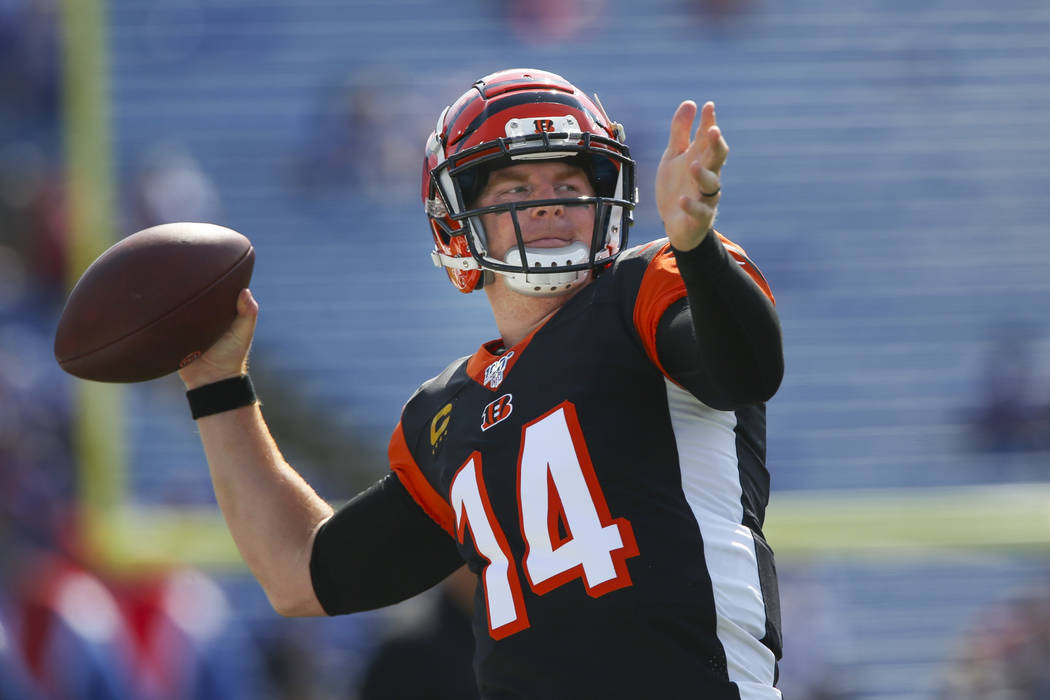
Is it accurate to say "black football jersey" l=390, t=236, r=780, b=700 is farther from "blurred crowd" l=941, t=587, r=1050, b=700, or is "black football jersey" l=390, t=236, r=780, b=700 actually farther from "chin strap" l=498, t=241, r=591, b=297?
"blurred crowd" l=941, t=587, r=1050, b=700

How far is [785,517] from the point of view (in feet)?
18.8

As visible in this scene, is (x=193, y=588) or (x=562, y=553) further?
(x=193, y=588)

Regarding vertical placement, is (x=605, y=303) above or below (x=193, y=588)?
above

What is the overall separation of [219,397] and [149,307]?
0.68 ft

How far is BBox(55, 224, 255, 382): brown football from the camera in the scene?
2.26m

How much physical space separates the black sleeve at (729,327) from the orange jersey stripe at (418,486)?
0.69 m

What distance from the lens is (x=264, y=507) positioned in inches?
90.4

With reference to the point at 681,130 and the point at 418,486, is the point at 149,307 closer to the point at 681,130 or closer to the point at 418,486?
the point at 418,486

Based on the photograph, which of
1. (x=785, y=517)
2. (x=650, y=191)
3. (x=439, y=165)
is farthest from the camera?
(x=650, y=191)

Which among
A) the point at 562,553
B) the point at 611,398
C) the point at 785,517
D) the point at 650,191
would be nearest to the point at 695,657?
the point at 562,553

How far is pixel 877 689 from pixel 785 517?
1498 millimetres

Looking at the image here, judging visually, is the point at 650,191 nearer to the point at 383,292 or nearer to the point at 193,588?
the point at 383,292

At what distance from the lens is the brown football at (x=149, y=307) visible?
2256mm

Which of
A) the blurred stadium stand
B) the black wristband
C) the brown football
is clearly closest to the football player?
the black wristband
